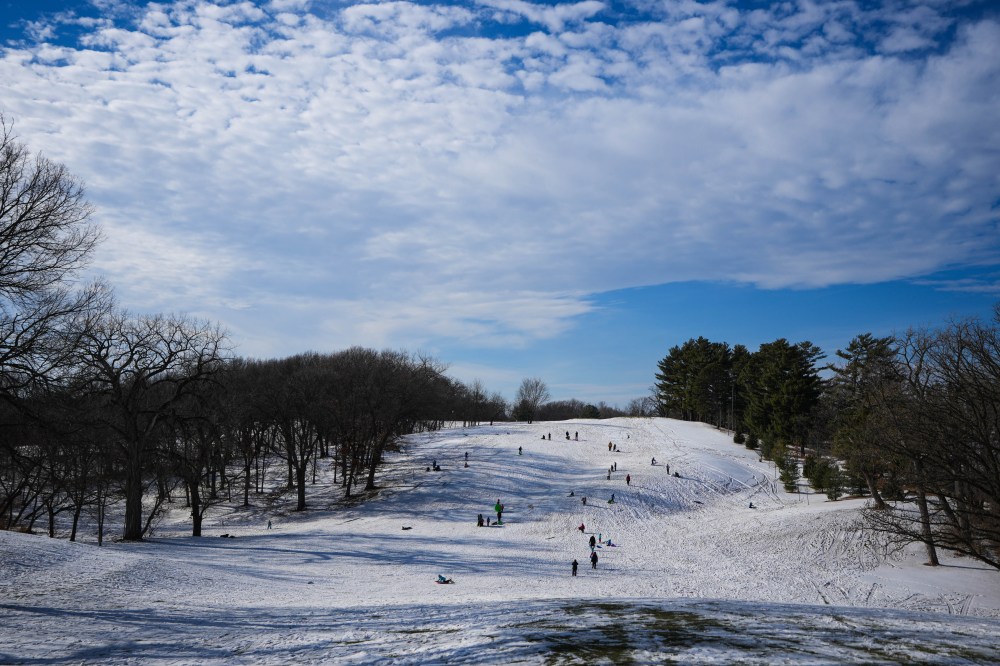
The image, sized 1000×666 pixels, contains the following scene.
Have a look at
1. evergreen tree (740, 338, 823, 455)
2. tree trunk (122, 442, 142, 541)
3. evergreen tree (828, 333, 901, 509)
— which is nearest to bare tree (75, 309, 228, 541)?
tree trunk (122, 442, 142, 541)

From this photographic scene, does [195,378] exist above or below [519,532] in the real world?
above

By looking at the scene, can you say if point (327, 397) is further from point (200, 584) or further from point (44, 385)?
point (44, 385)

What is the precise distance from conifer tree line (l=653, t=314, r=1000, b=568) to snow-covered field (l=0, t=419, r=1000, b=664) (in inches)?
103

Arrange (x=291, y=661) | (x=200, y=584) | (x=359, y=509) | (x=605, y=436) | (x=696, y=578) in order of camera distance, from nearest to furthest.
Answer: (x=291, y=661) → (x=200, y=584) → (x=696, y=578) → (x=359, y=509) → (x=605, y=436)

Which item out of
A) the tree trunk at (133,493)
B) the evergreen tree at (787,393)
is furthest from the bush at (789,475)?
the tree trunk at (133,493)

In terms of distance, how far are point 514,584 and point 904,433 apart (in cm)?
1649

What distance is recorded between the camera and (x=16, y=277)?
47.5ft

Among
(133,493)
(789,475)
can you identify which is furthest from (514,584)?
(789,475)

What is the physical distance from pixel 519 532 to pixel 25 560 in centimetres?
2683

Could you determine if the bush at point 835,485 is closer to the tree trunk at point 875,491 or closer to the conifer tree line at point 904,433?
the conifer tree line at point 904,433

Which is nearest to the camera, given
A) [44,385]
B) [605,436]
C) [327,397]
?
[44,385]

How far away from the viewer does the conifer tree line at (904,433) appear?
2002 centimetres

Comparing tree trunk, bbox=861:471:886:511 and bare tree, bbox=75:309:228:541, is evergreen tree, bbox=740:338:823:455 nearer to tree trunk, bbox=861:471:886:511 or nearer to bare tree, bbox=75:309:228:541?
tree trunk, bbox=861:471:886:511

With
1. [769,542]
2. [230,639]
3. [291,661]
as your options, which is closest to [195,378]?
[230,639]
